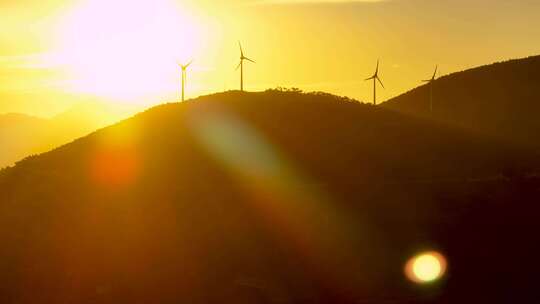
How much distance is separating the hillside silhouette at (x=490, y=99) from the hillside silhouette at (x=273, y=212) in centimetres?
4499

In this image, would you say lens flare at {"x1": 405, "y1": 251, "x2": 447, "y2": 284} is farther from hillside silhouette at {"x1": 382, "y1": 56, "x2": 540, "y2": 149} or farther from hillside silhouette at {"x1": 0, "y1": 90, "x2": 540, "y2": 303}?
hillside silhouette at {"x1": 382, "y1": 56, "x2": 540, "y2": 149}

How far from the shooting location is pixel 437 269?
65.1m

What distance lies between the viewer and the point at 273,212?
244 feet

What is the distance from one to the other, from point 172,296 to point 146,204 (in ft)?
59.6

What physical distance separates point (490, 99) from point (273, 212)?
318 ft

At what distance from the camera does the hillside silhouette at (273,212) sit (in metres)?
64.5

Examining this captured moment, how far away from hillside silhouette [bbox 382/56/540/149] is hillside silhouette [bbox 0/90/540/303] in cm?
4499

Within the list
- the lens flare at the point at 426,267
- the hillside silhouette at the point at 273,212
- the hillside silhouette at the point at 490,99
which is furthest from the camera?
the hillside silhouette at the point at 490,99

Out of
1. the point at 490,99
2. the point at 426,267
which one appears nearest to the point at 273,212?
the point at 426,267

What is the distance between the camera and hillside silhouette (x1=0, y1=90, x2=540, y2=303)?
6450cm

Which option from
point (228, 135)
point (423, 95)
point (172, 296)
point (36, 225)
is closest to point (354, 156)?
point (228, 135)

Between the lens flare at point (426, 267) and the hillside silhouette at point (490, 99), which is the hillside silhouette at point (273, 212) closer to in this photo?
the lens flare at point (426, 267)

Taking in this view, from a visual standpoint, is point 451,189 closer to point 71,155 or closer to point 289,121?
point 289,121

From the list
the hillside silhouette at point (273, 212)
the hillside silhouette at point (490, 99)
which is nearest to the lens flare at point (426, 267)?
the hillside silhouette at point (273, 212)
